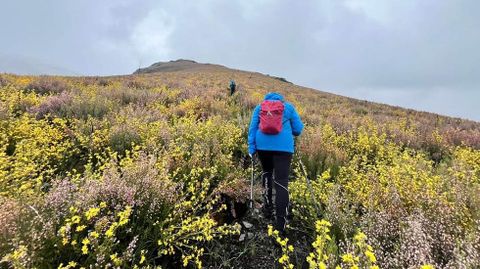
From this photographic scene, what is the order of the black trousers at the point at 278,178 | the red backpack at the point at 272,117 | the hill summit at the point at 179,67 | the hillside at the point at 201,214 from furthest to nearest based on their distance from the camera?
1. the hill summit at the point at 179,67
2. the red backpack at the point at 272,117
3. the black trousers at the point at 278,178
4. the hillside at the point at 201,214

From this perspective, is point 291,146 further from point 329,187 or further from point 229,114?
point 229,114

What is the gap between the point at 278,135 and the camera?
14.5ft

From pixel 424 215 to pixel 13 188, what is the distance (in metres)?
3.88

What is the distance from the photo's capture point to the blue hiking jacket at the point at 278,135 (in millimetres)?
4415

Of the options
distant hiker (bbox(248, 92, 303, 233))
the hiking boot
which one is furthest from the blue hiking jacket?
the hiking boot

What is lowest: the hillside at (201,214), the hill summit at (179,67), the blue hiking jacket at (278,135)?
the hillside at (201,214)

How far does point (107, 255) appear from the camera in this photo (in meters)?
2.56

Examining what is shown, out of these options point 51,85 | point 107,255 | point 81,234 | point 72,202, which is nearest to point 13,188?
point 72,202

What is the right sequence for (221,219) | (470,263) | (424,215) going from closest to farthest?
(470,263) → (424,215) → (221,219)

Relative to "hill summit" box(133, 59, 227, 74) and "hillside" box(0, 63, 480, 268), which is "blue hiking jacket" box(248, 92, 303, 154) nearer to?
"hillside" box(0, 63, 480, 268)

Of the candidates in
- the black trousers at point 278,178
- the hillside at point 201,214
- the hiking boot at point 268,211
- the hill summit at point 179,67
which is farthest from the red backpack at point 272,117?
the hill summit at point 179,67

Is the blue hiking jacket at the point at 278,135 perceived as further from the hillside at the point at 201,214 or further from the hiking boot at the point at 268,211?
the hiking boot at the point at 268,211

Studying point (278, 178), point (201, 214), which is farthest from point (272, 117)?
point (201, 214)

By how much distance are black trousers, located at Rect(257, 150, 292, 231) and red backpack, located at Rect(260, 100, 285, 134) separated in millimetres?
337
